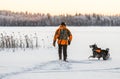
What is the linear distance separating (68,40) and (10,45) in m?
7.64

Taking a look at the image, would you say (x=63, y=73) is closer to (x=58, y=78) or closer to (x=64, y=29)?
(x=58, y=78)

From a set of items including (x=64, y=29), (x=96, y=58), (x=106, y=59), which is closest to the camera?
(x=64, y=29)

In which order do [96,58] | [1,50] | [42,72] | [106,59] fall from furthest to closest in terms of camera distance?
[1,50] < [96,58] < [106,59] < [42,72]

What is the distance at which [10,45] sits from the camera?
69.3ft

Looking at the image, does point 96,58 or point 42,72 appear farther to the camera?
point 96,58

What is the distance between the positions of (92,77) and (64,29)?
4980 mm

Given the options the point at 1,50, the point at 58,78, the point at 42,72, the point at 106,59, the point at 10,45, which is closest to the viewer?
the point at 58,78

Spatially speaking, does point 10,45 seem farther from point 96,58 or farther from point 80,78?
point 80,78

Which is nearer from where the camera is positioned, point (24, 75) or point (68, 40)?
point (24, 75)

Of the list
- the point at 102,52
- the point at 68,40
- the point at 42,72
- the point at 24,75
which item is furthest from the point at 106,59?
the point at 24,75

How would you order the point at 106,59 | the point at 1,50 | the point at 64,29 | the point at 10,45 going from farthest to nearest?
the point at 10,45, the point at 1,50, the point at 106,59, the point at 64,29

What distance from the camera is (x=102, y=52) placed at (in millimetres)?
15070

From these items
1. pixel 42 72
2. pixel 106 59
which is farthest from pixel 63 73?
pixel 106 59

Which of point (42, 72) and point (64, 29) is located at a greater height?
point (64, 29)
